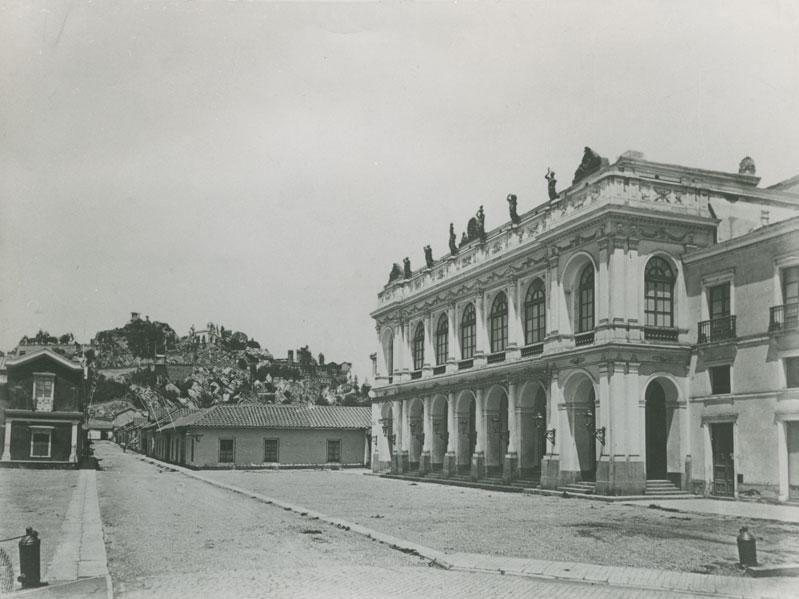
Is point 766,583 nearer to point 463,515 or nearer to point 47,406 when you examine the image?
point 463,515

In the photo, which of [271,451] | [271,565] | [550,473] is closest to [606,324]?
[550,473]

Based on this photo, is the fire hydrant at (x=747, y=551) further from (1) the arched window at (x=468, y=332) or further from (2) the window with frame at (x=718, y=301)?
(1) the arched window at (x=468, y=332)

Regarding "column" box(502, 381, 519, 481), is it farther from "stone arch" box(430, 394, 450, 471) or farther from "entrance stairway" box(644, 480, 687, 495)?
"stone arch" box(430, 394, 450, 471)

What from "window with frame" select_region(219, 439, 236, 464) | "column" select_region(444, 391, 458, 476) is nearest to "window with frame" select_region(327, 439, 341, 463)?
"window with frame" select_region(219, 439, 236, 464)

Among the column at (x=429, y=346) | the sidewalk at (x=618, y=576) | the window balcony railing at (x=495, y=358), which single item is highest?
the column at (x=429, y=346)

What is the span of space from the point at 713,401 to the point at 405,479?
61.1 feet

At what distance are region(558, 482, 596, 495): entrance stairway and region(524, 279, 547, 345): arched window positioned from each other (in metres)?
6.20

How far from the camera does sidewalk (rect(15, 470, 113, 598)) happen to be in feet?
34.4

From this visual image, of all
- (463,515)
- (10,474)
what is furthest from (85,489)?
(463,515)

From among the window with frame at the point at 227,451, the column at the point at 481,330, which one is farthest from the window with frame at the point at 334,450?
the column at the point at 481,330

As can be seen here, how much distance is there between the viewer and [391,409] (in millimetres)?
47844

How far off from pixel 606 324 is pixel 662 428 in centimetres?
430

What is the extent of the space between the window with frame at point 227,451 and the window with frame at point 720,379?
3517cm

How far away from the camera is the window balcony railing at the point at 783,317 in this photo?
23414 mm
